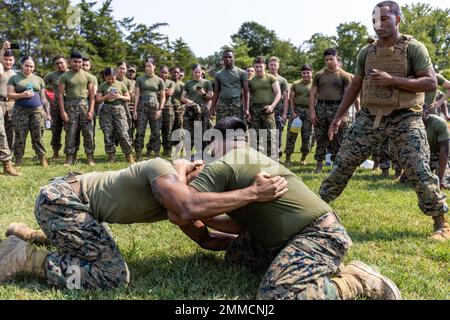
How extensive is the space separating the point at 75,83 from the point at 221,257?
21.0ft

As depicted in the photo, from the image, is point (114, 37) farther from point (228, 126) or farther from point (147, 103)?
point (228, 126)

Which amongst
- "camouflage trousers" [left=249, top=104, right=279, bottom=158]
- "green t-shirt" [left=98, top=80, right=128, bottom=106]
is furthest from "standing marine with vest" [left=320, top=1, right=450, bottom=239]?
"green t-shirt" [left=98, top=80, right=128, bottom=106]

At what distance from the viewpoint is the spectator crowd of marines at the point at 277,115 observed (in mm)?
4129

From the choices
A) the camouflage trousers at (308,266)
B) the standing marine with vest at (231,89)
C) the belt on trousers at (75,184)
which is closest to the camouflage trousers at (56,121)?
the standing marine with vest at (231,89)

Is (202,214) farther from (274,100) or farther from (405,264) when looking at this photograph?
(274,100)

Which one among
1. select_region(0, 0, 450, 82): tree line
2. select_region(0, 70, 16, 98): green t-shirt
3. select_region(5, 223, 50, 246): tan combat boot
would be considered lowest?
select_region(5, 223, 50, 246): tan combat boot

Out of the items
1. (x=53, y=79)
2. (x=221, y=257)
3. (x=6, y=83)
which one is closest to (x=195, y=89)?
(x=53, y=79)

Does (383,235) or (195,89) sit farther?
(195,89)

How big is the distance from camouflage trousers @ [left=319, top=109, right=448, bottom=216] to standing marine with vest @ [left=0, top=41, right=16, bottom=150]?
617cm

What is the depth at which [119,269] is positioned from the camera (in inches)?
118

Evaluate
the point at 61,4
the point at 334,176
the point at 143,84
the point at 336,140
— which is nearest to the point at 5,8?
the point at 61,4

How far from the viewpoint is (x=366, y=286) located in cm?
282

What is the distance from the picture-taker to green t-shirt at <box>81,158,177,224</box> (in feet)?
9.40

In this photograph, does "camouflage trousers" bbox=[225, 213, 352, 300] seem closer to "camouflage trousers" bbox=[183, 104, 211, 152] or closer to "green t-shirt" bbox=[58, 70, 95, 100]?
"green t-shirt" bbox=[58, 70, 95, 100]
